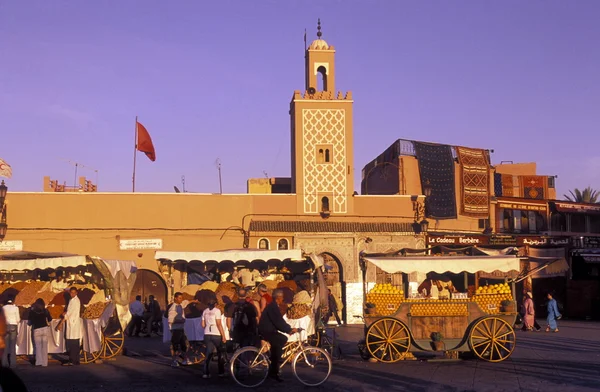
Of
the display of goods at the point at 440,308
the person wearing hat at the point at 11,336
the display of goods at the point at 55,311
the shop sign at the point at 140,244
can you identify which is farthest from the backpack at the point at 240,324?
the shop sign at the point at 140,244

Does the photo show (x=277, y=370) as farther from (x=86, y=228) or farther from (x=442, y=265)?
(x=86, y=228)

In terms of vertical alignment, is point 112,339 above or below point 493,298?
below

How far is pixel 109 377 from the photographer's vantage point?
13570 millimetres

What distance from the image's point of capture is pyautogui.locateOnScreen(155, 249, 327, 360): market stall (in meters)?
15.0

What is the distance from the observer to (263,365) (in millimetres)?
12164

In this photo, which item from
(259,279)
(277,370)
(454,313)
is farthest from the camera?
(259,279)

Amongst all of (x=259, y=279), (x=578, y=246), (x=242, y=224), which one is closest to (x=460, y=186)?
(x=578, y=246)

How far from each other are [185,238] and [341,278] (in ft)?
20.3

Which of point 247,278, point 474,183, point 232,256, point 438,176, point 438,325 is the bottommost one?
point 438,325

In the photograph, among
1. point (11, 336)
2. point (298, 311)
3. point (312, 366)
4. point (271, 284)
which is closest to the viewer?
point (312, 366)

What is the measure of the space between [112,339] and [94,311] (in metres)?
1.13

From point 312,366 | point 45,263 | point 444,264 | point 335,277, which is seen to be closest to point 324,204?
point 335,277

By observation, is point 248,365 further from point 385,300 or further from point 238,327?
point 385,300

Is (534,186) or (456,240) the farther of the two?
(534,186)
